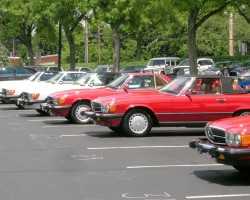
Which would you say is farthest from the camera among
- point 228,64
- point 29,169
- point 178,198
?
point 228,64

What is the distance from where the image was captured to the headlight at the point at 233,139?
28.3ft

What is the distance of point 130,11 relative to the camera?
32406mm

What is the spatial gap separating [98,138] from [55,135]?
133 centimetres

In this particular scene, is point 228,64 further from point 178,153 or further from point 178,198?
point 178,198

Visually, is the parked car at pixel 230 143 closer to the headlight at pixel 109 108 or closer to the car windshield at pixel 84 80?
the headlight at pixel 109 108

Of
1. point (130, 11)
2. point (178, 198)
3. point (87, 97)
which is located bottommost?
point (178, 198)

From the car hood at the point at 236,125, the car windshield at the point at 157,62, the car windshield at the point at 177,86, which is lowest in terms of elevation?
the car hood at the point at 236,125

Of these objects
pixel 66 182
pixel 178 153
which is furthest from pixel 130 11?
pixel 66 182

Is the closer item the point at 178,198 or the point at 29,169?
the point at 178,198

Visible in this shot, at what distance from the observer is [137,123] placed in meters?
14.7

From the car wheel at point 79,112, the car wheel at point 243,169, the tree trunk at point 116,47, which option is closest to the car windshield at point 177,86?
the car wheel at point 79,112

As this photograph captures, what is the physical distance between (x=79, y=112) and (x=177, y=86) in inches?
163

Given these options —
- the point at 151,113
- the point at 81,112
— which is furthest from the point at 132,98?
the point at 81,112

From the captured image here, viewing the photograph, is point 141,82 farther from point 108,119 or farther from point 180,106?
point 108,119
